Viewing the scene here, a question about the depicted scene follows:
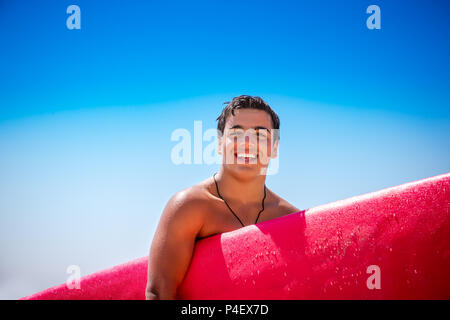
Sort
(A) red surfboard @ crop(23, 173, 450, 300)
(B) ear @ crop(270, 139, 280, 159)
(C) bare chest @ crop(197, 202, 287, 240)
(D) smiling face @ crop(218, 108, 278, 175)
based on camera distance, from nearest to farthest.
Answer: (A) red surfboard @ crop(23, 173, 450, 300), (C) bare chest @ crop(197, 202, 287, 240), (D) smiling face @ crop(218, 108, 278, 175), (B) ear @ crop(270, 139, 280, 159)

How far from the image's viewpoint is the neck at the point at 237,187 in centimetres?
161

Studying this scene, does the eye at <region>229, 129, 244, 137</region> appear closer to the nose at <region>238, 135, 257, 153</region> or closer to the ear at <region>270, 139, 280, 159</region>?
the nose at <region>238, 135, 257, 153</region>

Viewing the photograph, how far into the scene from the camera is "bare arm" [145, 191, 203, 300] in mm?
1359

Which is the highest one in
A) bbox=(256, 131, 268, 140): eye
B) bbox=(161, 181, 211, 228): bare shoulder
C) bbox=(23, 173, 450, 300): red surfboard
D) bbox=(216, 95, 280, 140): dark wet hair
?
bbox=(216, 95, 280, 140): dark wet hair

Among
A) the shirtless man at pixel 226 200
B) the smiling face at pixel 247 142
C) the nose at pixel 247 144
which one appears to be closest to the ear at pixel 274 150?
the shirtless man at pixel 226 200

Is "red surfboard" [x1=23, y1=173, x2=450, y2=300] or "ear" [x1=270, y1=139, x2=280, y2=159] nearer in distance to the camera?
"red surfboard" [x1=23, y1=173, x2=450, y2=300]

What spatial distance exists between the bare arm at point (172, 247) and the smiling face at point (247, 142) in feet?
0.97

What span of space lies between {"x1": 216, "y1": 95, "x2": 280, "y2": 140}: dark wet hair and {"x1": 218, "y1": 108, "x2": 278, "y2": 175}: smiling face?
30 mm

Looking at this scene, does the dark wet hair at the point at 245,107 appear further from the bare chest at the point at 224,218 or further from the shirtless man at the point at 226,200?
the bare chest at the point at 224,218

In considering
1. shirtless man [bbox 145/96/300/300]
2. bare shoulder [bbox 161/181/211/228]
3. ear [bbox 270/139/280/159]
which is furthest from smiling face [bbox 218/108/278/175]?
bare shoulder [bbox 161/181/211/228]

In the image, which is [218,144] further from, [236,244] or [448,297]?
[448,297]

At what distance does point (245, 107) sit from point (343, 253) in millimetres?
813

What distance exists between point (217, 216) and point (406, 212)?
0.76m
